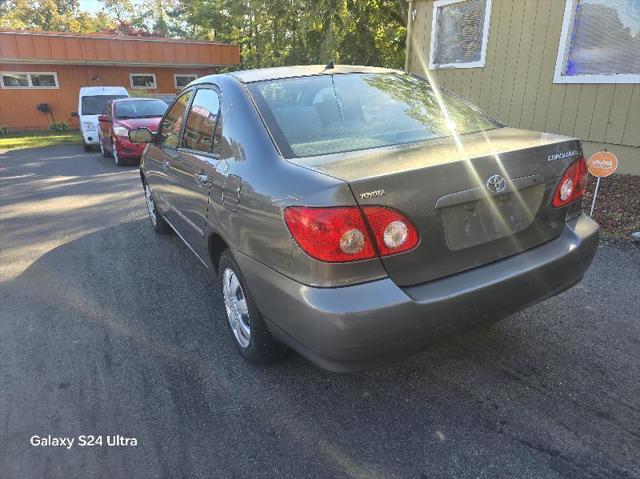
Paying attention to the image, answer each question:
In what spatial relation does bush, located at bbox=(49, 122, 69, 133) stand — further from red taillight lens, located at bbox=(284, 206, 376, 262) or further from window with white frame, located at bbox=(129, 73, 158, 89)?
red taillight lens, located at bbox=(284, 206, 376, 262)

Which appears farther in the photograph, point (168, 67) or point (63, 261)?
point (168, 67)

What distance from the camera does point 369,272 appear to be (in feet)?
6.28

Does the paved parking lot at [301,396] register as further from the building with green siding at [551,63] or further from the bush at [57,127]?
the bush at [57,127]

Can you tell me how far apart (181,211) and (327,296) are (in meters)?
2.06

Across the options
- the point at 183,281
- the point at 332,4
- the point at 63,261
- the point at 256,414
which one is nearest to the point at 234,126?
the point at 256,414

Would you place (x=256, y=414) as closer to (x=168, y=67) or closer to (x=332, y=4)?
(x=332, y=4)

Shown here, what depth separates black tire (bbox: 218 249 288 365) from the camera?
245 centimetres

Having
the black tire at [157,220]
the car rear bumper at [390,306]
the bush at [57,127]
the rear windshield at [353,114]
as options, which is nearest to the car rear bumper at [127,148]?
the black tire at [157,220]

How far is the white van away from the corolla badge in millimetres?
14016

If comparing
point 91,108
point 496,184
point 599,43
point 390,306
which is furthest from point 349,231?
point 91,108

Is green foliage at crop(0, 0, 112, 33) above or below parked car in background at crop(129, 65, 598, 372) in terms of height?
above

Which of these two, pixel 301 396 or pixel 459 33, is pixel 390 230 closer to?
pixel 301 396

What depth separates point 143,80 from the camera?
22.6 meters

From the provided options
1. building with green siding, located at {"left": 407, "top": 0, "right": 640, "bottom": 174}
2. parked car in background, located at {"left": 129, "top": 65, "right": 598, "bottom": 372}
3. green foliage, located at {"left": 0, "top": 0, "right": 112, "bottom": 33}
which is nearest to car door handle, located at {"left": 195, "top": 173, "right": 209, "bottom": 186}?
parked car in background, located at {"left": 129, "top": 65, "right": 598, "bottom": 372}
